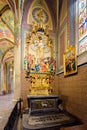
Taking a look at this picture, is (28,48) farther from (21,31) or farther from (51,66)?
(51,66)

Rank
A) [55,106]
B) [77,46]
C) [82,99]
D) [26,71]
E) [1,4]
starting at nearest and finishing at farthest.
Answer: [82,99] < [77,46] < [55,106] < [26,71] < [1,4]

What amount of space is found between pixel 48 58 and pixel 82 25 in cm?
343

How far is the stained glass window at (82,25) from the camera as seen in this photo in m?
6.27

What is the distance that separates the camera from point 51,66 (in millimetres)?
9461

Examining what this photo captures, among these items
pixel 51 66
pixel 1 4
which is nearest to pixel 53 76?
pixel 51 66

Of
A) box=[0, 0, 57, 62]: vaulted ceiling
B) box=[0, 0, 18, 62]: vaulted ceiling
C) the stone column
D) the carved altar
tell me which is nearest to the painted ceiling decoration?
box=[0, 0, 57, 62]: vaulted ceiling

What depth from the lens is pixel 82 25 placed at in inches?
259

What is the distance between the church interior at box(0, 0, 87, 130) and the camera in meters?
6.59

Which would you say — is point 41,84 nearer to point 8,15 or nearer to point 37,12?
point 37,12

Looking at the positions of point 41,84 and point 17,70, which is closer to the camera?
point 17,70

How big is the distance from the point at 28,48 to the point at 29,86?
2.22 metres

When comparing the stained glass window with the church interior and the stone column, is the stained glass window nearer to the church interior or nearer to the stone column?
the church interior

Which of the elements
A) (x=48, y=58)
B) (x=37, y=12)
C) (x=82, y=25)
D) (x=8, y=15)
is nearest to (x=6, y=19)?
(x=8, y=15)

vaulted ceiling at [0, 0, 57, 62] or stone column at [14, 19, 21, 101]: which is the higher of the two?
vaulted ceiling at [0, 0, 57, 62]
